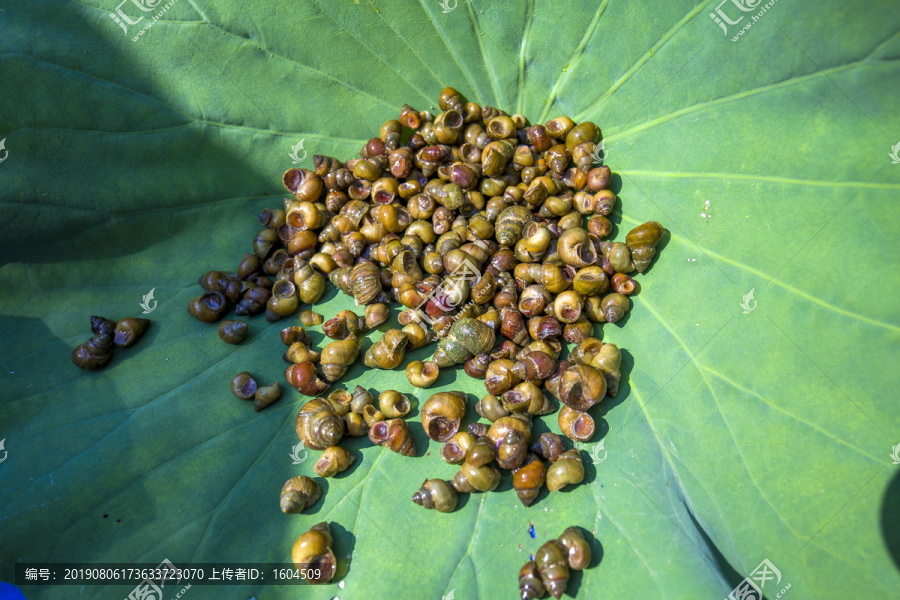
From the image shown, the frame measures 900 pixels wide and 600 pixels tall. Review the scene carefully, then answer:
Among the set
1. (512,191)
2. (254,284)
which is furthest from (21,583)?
(512,191)

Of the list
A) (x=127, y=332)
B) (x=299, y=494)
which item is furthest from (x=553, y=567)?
(x=127, y=332)

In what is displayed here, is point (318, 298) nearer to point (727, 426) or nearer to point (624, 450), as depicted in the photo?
point (624, 450)

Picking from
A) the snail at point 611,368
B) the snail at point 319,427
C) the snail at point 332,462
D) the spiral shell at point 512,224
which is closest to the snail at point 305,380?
the snail at point 319,427

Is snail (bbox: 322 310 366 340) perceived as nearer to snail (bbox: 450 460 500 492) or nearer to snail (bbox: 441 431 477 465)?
snail (bbox: 441 431 477 465)

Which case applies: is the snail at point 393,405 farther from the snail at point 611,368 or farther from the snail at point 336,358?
the snail at point 611,368

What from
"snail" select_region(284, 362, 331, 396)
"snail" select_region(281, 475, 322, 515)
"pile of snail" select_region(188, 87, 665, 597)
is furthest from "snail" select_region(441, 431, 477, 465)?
"snail" select_region(284, 362, 331, 396)

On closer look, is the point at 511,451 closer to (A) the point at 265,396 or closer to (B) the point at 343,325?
(B) the point at 343,325
